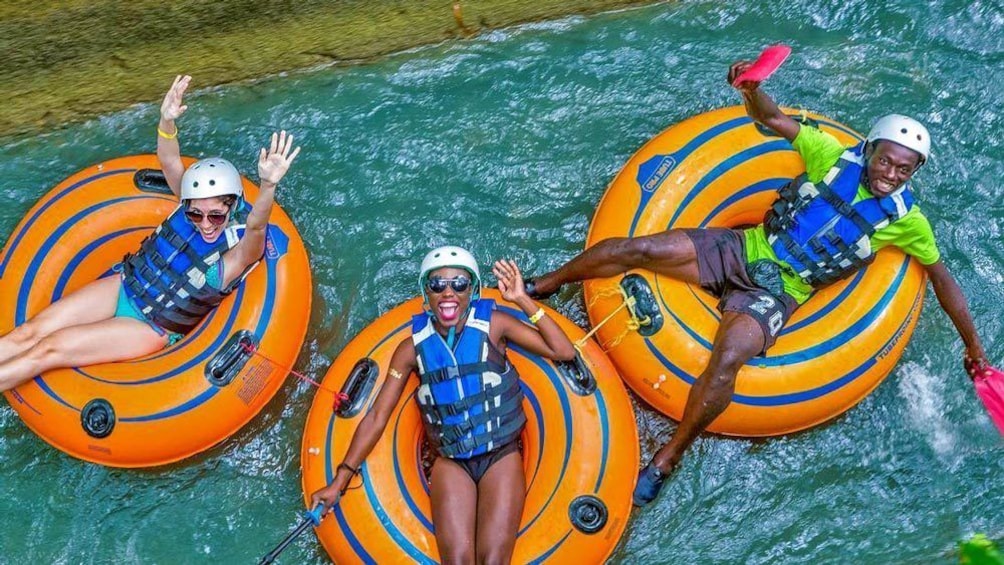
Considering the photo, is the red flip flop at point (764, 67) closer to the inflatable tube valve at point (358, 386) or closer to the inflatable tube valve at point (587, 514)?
the inflatable tube valve at point (587, 514)

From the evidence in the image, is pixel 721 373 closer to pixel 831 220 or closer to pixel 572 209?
pixel 831 220

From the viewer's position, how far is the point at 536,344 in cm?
Result: 411

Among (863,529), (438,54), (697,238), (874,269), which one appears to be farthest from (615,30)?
(863,529)

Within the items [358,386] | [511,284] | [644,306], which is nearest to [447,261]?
[511,284]

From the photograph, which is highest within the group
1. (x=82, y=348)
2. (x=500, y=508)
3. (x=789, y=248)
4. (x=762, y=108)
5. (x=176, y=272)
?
(x=762, y=108)

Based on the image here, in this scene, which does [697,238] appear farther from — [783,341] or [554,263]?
[554,263]

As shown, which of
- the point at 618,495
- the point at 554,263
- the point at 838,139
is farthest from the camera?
the point at 554,263

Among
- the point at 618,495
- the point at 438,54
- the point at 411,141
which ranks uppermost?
the point at 438,54

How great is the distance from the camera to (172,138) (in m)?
4.26

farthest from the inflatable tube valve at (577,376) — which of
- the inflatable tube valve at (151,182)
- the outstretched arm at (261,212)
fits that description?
the inflatable tube valve at (151,182)

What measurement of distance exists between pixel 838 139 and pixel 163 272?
10.8 feet

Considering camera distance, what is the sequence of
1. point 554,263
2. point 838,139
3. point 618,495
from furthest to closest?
point 554,263 → point 838,139 → point 618,495

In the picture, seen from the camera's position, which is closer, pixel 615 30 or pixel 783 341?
pixel 783 341

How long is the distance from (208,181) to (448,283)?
1.22 meters
